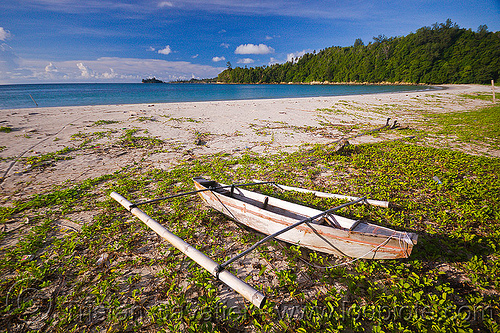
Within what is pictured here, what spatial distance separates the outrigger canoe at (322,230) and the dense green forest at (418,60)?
373 feet

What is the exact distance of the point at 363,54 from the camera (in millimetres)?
128000

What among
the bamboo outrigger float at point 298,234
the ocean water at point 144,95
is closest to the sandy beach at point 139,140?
the bamboo outrigger float at point 298,234

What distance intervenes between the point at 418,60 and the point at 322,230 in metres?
132

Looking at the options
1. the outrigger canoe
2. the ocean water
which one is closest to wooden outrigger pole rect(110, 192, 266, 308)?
the outrigger canoe

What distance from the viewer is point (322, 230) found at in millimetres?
3467

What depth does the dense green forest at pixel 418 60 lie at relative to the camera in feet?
253

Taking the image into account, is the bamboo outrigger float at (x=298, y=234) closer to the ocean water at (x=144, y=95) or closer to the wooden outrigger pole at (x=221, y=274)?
the wooden outrigger pole at (x=221, y=274)

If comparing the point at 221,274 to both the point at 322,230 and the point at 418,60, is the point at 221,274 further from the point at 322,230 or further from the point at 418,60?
the point at 418,60

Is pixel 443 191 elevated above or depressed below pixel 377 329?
above

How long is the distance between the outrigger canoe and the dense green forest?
373 ft

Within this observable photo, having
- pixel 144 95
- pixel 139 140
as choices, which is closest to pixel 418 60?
pixel 144 95

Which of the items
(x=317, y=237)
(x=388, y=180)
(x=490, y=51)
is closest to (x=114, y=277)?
(x=317, y=237)

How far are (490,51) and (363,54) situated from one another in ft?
206

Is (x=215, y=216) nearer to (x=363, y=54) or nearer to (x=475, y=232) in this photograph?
(x=475, y=232)
